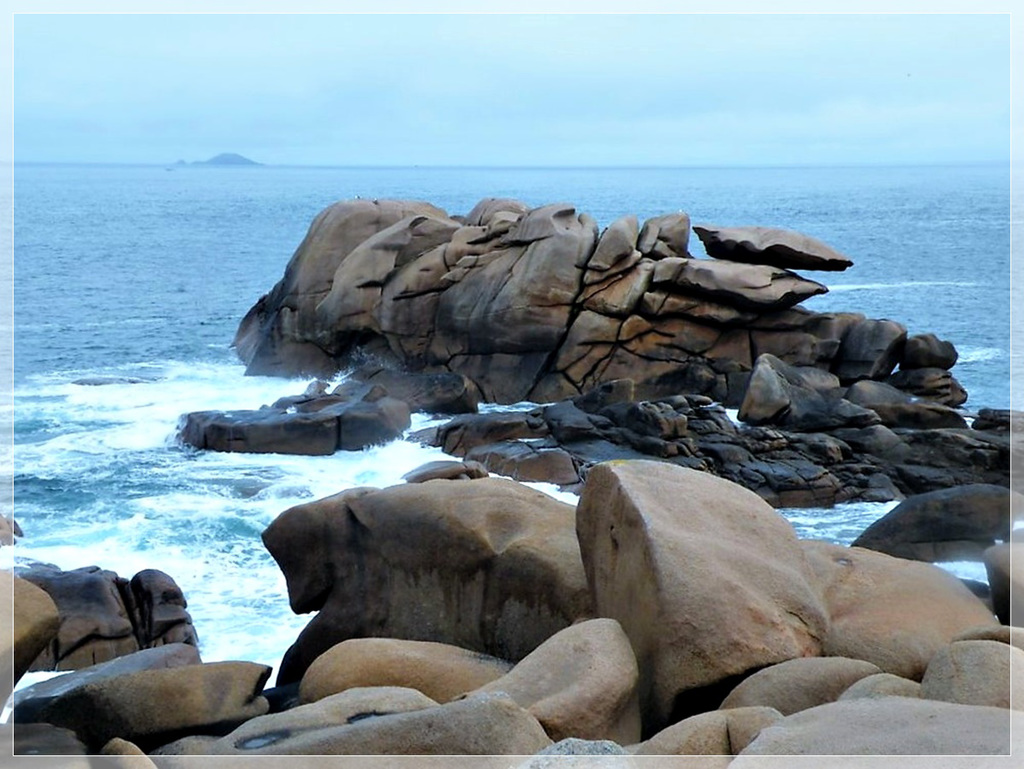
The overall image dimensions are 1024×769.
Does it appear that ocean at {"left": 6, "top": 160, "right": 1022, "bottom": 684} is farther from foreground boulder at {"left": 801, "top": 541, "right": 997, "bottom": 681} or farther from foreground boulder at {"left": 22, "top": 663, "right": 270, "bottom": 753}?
foreground boulder at {"left": 22, "top": 663, "right": 270, "bottom": 753}

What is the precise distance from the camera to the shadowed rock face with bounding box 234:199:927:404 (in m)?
29.1

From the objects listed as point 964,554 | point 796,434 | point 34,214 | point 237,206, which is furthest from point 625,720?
point 237,206

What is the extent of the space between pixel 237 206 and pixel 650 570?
421ft

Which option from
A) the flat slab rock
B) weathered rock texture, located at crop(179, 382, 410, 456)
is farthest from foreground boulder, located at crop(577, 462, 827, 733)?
the flat slab rock

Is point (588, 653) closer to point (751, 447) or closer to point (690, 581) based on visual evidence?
point (690, 581)

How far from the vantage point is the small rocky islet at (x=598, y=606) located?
709 cm

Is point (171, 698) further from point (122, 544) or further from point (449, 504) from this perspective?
point (122, 544)

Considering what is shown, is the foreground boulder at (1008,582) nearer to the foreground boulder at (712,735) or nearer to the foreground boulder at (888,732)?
the foreground boulder at (888,732)

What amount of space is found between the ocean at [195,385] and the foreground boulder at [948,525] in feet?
3.12

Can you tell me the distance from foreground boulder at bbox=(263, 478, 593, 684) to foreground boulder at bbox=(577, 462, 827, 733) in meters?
0.73

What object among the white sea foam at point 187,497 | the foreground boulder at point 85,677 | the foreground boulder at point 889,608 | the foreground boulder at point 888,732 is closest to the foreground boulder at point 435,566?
the foreground boulder at point 85,677

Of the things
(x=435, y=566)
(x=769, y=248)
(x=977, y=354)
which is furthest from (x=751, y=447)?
(x=977, y=354)

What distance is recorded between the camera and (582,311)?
29.5m

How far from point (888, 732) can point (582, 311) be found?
23436mm
